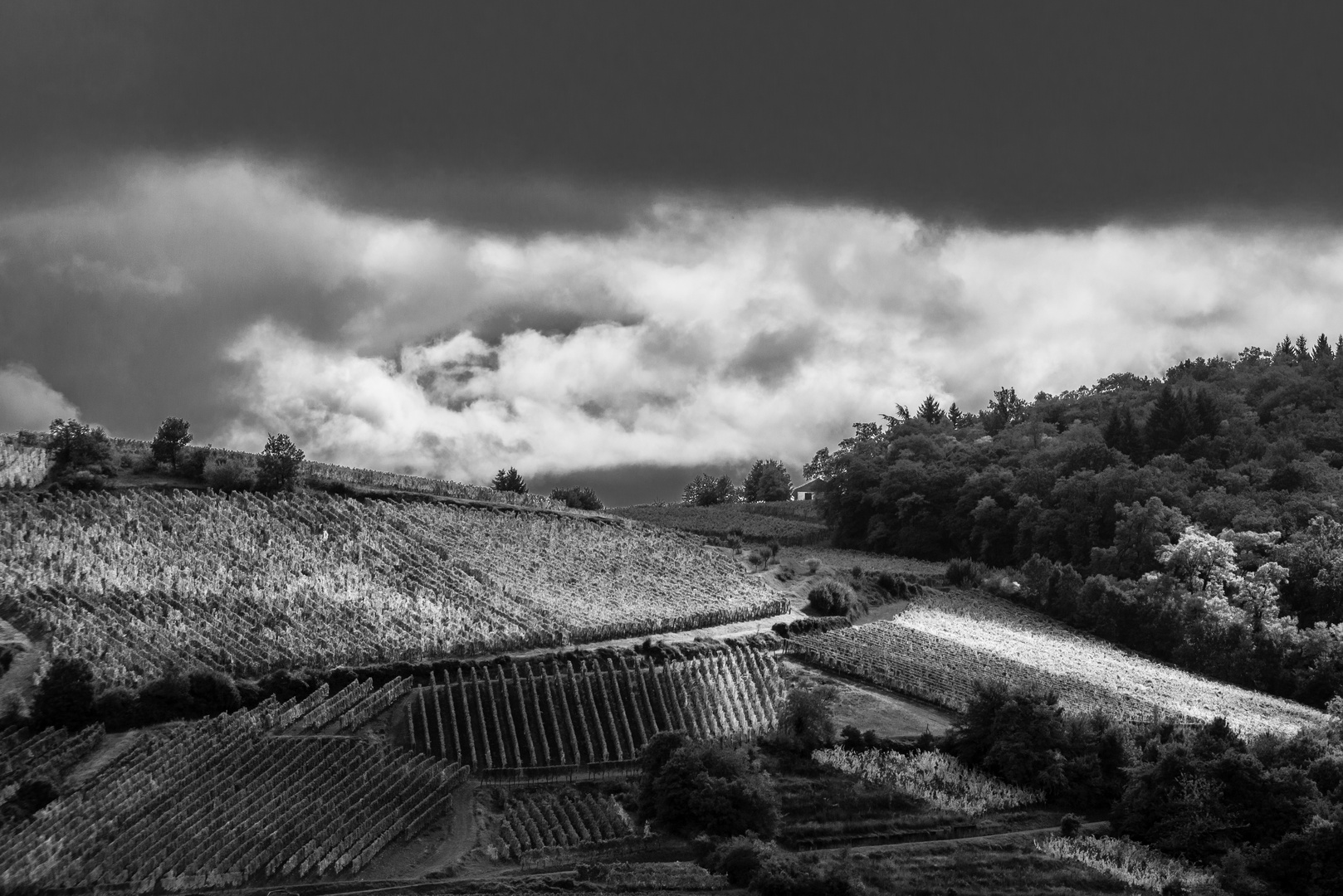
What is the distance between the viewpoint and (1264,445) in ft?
424

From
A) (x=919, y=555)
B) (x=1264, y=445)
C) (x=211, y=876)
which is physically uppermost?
(x=1264, y=445)

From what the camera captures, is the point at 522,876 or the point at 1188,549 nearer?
the point at 522,876

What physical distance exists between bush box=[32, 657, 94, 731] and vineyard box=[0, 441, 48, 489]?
101ft

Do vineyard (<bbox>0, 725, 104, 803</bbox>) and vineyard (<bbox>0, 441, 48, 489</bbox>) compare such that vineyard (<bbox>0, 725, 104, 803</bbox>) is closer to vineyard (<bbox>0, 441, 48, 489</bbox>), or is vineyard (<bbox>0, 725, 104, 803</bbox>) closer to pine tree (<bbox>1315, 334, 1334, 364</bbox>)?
vineyard (<bbox>0, 441, 48, 489</bbox>)

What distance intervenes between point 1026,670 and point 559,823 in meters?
33.5

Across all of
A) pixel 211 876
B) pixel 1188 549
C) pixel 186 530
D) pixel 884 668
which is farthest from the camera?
pixel 1188 549

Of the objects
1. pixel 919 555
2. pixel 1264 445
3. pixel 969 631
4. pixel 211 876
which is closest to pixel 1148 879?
pixel 211 876

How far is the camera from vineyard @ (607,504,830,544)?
11969 cm

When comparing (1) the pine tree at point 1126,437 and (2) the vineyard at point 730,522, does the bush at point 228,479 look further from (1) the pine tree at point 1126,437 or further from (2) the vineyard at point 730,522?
(1) the pine tree at point 1126,437

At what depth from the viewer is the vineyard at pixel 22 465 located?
3339 inches

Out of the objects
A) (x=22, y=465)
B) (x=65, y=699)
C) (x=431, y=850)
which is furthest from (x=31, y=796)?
(x=22, y=465)

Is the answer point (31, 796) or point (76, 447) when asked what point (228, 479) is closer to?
point (76, 447)

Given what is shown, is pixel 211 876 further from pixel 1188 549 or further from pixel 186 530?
pixel 1188 549

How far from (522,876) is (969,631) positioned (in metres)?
46.2
